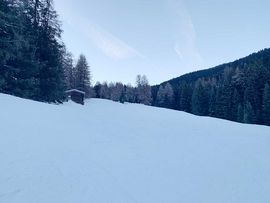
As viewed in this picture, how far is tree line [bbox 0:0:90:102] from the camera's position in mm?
17891

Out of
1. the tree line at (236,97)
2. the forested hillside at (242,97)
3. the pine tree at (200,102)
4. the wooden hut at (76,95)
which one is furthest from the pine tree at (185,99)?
the wooden hut at (76,95)

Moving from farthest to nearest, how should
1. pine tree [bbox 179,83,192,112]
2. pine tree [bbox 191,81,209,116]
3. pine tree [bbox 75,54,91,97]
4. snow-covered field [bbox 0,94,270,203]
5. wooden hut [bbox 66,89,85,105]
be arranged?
1. pine tree [bbox 179,83,192,112]
2. pine tree [bbox 191,81,209,116]
3. pine tree [bbox 75,54,91,97]
4. wooden hut [bbox 66,89,85,105]
5. snow-covered field [bbox 0,94,270,203]

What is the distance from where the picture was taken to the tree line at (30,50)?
17891 millimetres

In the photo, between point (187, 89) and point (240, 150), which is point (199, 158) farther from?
point (187, 89)

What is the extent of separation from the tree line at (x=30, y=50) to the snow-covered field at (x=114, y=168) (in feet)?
26.1

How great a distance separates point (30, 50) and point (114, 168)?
692 inches

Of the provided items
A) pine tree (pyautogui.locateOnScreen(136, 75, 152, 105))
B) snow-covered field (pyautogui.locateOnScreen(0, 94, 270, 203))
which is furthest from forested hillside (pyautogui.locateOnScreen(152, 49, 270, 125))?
snow-covered field (pyautogui.locateOnScreen(0, 94, 270, 203))

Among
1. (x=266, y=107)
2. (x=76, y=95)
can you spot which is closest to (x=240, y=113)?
(x=266, y=107)

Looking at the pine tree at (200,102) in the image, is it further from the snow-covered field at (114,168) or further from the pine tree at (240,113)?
the snow-covered field at (114,168)

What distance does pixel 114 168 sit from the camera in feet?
23.4

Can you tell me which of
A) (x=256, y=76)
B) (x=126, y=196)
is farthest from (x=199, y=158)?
(x=256, y=76)

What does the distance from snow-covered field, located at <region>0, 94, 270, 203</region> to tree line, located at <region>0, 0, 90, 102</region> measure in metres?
7.94

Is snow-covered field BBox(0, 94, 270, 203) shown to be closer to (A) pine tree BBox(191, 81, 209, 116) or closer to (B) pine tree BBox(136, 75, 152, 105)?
(A) pine tree BBox(191, 81, 209, 116)

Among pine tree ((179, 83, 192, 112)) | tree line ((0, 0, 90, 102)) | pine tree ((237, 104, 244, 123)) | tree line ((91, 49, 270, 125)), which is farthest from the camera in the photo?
pine tree ((179, 83, 192, 112))
